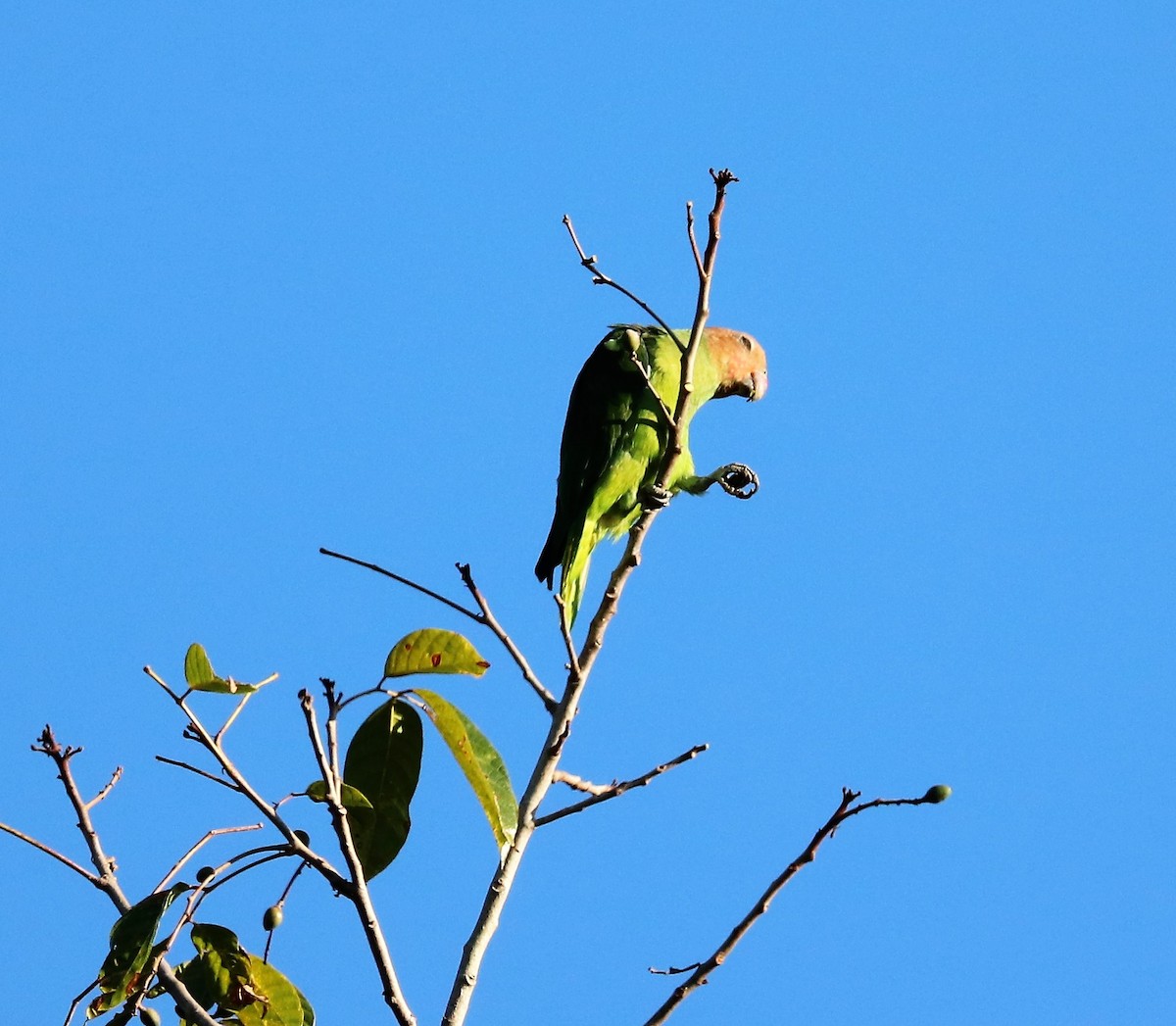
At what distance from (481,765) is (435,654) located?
0.24 metres

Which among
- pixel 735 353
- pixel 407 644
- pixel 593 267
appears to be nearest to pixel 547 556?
pixel 735 353

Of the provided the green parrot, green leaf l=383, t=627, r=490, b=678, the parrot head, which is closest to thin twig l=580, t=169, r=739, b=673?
green leaf l=383, t=627, r=490, b=678

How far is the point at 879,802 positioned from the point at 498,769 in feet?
2.47

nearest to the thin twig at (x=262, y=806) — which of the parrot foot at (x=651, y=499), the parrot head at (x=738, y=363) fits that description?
the parrot foot at (x=651, y=499)

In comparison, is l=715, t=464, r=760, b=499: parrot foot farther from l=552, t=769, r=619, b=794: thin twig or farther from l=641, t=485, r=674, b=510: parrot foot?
l=552, t=769, r=619, b=794: thin twig

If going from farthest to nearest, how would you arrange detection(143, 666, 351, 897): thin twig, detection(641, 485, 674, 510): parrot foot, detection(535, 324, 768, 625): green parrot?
detection(535, 324, 768, 625): green parrot → detection(641, 485, 674, 510): parrot foot → detection(143, 666, 351, 897): thin twig

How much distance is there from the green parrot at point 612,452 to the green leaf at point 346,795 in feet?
7.46

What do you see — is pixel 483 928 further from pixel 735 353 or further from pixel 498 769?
pixel 735 353

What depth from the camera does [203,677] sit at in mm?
2420

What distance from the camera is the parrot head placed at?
5.96m

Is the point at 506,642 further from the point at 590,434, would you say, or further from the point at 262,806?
the point at 590,434

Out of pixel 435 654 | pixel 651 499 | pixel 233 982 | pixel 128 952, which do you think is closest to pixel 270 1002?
pixel 233 982

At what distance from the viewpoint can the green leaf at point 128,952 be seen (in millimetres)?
2338

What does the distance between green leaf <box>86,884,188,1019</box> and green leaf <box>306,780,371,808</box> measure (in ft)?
1.06
